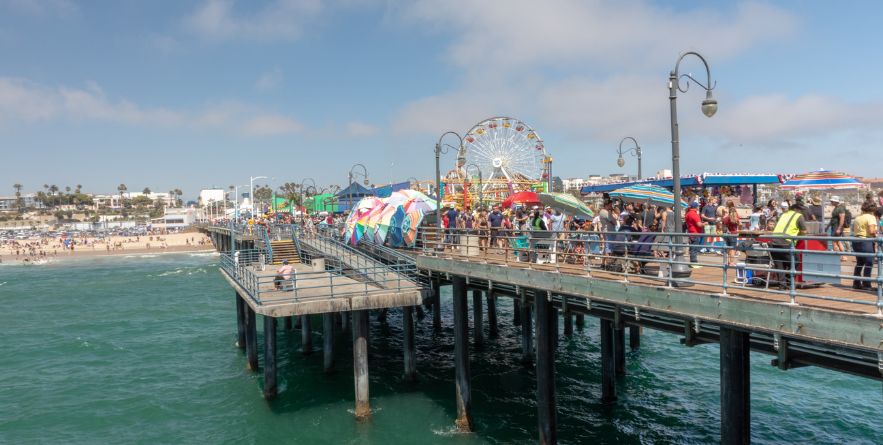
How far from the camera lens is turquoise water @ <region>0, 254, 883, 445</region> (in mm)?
16500

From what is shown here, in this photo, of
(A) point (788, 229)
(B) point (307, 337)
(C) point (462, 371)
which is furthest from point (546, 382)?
(B) point (307, 337)

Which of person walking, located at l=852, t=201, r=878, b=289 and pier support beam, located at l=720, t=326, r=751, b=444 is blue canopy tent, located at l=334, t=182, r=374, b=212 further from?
person walking, located at l=852, t=201, r=878, b=289

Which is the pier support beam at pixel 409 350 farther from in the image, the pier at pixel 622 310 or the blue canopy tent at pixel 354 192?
the blue canopy tent at pixel 354 192

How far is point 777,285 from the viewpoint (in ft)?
32.8

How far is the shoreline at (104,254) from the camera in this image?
84.0 m

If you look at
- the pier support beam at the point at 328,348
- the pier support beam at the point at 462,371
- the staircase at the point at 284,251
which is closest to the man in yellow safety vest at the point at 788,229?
the pier support beam at the point at 462,371

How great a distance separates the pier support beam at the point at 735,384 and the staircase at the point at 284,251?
2481cm

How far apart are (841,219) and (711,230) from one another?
228 inches

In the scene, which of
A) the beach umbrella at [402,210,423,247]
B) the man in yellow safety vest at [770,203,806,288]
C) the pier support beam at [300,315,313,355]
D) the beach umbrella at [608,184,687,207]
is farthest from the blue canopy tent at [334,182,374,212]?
the man in yellow safety vest at [770,203,806,288]

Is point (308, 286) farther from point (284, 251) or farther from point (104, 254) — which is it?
point (104, 254)

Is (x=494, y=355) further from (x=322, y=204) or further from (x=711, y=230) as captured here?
(x=322, y=204)

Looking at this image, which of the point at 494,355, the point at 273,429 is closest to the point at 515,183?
the point at 494,355

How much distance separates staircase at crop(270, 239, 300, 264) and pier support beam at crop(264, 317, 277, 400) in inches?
481

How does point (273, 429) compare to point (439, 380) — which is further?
point (439, 380)
